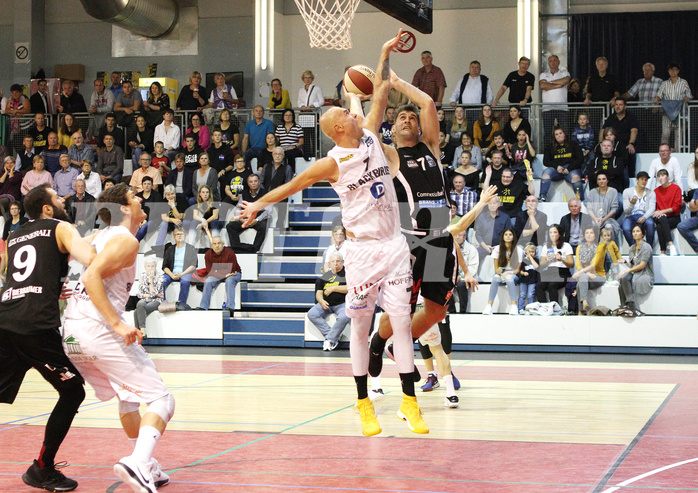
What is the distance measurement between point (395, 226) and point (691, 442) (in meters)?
2.65

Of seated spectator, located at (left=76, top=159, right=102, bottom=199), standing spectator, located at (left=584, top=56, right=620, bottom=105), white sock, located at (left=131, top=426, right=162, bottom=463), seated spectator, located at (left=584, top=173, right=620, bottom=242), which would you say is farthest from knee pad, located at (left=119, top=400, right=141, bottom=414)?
standing spectator, located at (left=584, top=56, right=620, bottom=105)

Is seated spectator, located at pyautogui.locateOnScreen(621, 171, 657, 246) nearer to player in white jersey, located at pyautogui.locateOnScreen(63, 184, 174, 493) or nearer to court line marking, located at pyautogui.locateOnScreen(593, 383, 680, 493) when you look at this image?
court line marking, located at pyautogui.locateOnScreen(593, 383, 680, 493)

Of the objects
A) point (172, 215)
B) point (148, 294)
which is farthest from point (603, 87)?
point (148, 294)

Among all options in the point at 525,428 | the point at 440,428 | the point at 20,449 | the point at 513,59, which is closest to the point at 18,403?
the point at 20,449

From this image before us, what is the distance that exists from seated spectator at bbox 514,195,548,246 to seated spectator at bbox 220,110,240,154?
20.6 ft

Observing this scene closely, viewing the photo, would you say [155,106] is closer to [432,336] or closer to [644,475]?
[432,336]

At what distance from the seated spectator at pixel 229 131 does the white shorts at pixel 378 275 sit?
11998mm

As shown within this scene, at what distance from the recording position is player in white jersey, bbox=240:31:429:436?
5.19 metres

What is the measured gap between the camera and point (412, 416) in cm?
515

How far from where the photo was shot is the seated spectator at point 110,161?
672 inches

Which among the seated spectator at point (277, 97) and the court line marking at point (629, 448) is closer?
the court line marking at point (629, 448)

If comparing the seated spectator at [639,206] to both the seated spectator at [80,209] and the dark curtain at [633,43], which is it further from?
the seated spectator at [80,209]

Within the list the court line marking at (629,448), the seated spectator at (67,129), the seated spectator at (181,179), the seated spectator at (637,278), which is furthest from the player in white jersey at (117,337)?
the seated spectator at (67,129)

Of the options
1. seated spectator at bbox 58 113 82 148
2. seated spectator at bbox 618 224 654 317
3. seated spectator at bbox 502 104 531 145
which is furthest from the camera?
seated spectator at bbox 58 113 82 148
